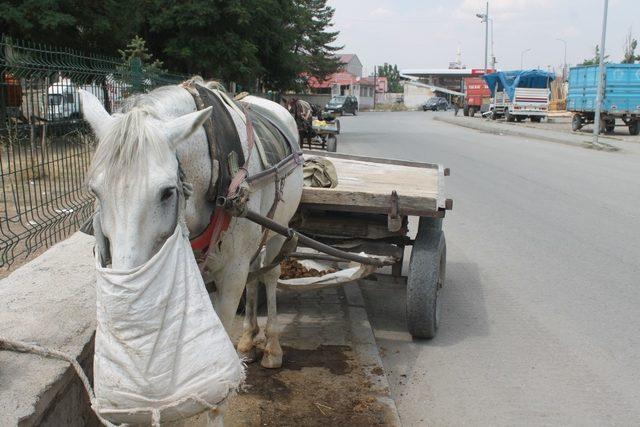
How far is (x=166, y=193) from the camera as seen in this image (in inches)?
84.3

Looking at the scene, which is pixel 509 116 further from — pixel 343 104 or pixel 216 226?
pixel 216 226

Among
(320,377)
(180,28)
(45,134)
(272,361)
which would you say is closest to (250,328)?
(272,361)

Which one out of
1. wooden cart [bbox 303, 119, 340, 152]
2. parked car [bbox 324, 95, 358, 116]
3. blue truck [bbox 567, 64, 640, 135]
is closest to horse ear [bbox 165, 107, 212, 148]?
wooden cart [bbox 303, 119, 340, 152]

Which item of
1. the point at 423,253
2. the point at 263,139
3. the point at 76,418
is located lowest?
the point at 76,418

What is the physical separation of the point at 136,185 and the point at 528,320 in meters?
4.08

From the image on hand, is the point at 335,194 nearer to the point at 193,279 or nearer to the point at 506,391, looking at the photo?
the point at 506,391

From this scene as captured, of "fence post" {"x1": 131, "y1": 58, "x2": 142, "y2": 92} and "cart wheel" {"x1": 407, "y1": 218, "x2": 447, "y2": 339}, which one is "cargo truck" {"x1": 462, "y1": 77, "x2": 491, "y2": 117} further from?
"cart wheel" {"x1": 407, "y1": 218, "x2": 447, "y2": 339}

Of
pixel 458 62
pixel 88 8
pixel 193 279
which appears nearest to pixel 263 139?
pixel 193 279

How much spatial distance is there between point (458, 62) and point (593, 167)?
100 metres

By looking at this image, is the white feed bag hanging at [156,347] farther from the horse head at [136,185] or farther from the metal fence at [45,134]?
the metal fence at [45,134]

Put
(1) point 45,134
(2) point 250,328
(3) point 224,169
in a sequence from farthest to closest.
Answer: (1) point 45,134
(2) point 250,328
(3) point 224,169

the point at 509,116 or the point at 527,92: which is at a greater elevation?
the point at 527,92

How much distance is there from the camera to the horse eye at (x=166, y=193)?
6.95ft

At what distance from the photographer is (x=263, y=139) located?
350 centimetres
